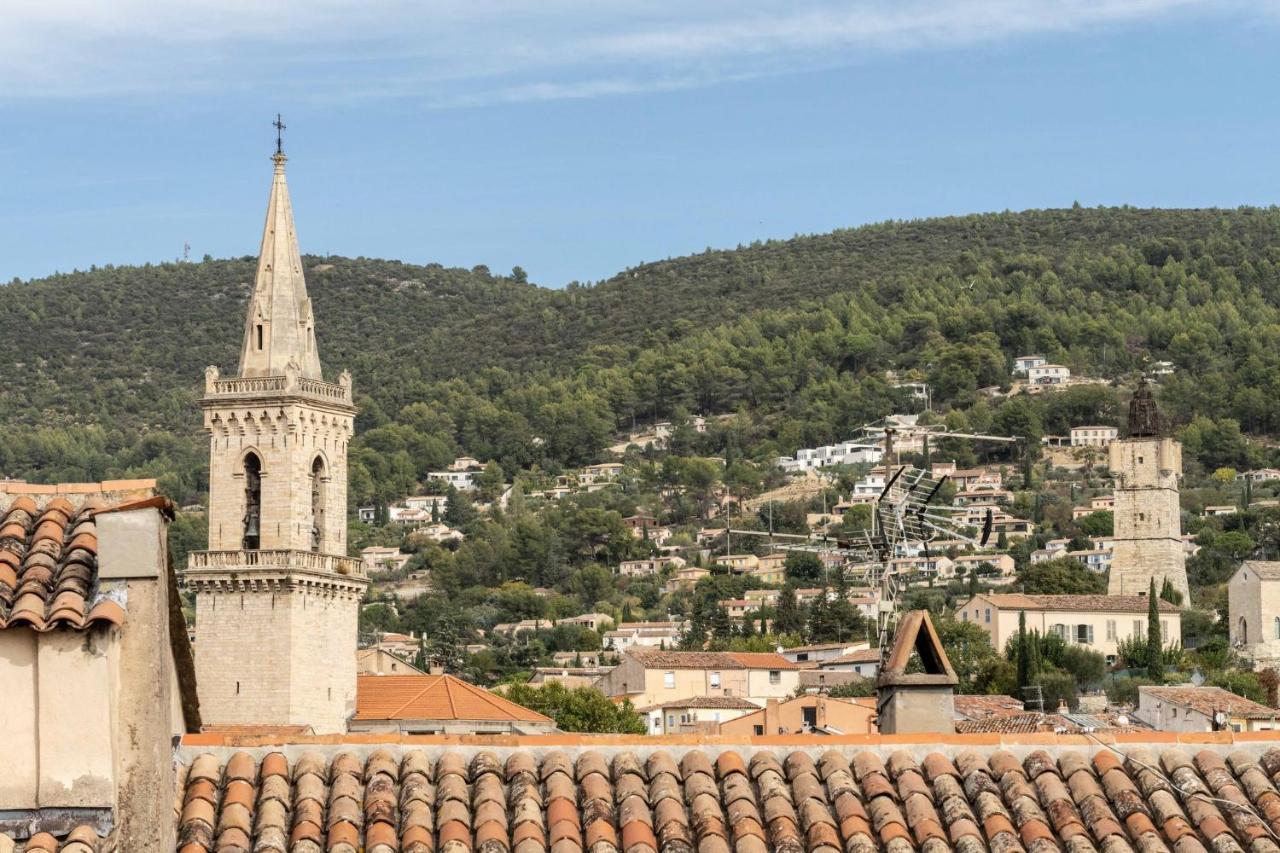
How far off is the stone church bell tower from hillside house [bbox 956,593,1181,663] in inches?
2027

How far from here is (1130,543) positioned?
120 m

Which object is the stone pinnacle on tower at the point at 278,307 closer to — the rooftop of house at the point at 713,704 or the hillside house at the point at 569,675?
the rooftop of house at the point at 713,704

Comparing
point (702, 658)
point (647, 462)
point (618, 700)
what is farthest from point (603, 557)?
point (618, 700)

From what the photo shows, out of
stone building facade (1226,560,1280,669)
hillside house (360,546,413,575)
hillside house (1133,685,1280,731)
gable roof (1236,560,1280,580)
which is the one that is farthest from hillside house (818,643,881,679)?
hillside house (360,546,413,575)

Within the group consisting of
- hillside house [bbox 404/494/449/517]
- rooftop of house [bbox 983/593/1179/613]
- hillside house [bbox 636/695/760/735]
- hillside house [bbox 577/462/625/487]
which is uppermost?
hillside house [bbox 577/462/625/487]

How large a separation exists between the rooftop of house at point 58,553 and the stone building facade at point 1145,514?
108 metres

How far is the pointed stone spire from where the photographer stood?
53781mm

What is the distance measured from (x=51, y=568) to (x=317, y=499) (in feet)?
144

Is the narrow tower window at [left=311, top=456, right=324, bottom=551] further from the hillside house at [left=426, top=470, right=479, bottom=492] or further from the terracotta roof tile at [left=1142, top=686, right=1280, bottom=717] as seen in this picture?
the hillside house at [left=426, top=470, right=479, bottom=492]

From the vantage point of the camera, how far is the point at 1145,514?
120 meters

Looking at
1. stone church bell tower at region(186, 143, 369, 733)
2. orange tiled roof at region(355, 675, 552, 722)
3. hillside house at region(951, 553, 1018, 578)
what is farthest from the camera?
hillside house at region(951, 553, 1018, 578)

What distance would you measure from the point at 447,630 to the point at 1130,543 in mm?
29368

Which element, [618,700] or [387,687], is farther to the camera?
[618,700]

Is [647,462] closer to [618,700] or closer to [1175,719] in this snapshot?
[618,700]
